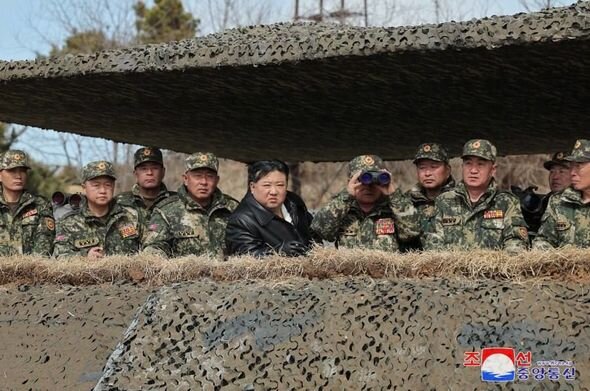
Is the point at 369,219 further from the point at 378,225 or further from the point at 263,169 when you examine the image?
the point at 263,169

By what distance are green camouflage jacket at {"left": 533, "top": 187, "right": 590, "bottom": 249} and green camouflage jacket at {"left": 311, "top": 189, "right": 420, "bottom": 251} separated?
669 mm

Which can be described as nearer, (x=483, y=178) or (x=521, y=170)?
(x=483, y=178)

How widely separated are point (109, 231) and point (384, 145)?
5.79 ft

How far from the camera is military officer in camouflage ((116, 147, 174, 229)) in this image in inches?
211

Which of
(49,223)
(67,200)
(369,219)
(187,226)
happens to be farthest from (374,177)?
(67,200)

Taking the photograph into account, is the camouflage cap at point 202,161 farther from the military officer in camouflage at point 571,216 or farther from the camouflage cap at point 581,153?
the camouflage cap at point 581,153

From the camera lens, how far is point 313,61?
317cm

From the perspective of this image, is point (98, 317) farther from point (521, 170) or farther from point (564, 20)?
point (521, 170)

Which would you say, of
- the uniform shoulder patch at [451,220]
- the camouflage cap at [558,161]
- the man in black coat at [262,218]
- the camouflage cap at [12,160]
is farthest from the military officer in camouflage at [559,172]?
the camouflage cap at [12,160]

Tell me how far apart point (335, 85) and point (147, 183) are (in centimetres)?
213

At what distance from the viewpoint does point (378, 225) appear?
445 cm

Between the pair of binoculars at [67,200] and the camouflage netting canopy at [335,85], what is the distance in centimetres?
65

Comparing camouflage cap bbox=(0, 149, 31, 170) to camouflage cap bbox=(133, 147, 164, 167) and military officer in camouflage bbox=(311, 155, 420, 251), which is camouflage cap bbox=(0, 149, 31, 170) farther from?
military officer in camouflage bbox=(311, 155, 420, 251)

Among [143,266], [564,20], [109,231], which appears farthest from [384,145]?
[564,20]
